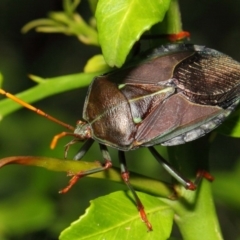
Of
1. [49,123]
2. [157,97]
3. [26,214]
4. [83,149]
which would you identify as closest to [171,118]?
[157,97]

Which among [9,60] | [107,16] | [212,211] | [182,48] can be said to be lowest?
[9,60]

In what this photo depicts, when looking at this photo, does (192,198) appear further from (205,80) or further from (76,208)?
(76,208)

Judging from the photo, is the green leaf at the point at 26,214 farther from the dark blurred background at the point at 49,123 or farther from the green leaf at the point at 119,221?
the green leaf at the point at 119,221

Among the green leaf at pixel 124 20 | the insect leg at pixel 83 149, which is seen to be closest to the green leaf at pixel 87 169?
the green leaf at pixel 124 20

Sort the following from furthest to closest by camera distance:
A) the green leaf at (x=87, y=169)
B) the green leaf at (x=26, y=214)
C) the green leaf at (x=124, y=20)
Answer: the green leaf at (x=26, y=214) < the green leaf at (x=124, y=20) < the green leaf at (x=87, y=169)

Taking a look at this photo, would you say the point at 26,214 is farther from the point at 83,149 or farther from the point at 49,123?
the point at 49,123

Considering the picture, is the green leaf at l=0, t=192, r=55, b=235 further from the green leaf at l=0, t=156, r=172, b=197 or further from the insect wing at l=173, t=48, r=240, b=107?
the green leaf at l=0, t=156, r=172, b=197

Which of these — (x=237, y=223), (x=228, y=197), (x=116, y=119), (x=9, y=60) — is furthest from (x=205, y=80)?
(x=9, y=60)
